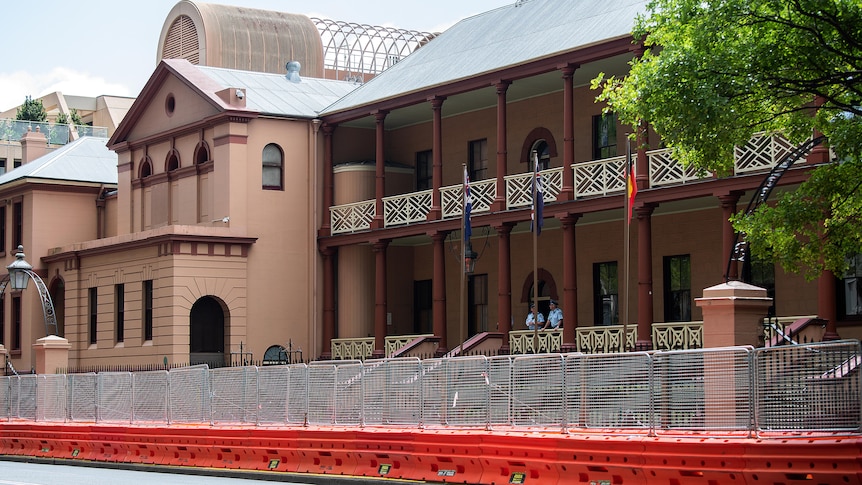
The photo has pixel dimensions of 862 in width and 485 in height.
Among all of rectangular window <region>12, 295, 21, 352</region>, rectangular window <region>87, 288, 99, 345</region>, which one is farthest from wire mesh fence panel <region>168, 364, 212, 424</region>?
Result: rectangular window <region>12, 295, 21, 352</region>

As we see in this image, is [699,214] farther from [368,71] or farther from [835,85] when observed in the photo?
[368,71]

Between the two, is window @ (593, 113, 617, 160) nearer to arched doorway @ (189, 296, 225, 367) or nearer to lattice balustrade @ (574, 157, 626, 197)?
lattice balustrade @ (574, 157, 626, 197)

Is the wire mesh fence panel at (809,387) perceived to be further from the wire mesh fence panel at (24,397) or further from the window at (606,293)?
the wire mesh fence panel at (24,397)

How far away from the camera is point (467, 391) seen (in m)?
20.8

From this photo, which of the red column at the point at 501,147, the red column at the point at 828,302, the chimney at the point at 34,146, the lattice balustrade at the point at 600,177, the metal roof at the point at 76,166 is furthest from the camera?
the chimney at the point at 34,146

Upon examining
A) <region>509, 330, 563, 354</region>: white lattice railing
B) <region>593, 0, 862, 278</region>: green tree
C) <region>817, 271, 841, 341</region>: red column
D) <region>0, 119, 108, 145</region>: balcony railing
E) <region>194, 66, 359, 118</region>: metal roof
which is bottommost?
<region>509, 330, 563, 354</region>: white lattice railing

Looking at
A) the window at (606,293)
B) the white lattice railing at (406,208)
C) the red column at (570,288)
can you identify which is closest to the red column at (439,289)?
the white lattice railing at (406,208)

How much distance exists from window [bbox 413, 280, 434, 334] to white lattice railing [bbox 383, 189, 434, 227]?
3.83 metres

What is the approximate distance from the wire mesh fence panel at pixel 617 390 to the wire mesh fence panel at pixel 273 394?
7.82 m

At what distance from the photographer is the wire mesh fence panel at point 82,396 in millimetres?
30859

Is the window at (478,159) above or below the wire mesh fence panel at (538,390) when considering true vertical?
above

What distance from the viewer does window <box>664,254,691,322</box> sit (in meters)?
34.9

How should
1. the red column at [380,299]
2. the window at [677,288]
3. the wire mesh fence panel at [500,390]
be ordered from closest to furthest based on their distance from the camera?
the wire mesh fence panel at [500,390]
the window at [677,288]
the red column at [380,299]

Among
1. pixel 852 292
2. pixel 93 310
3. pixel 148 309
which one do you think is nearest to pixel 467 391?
pixel 852 292
